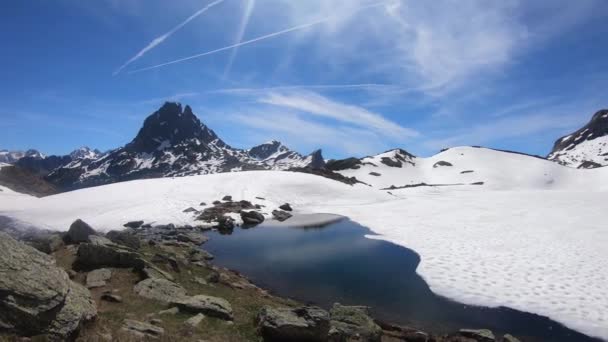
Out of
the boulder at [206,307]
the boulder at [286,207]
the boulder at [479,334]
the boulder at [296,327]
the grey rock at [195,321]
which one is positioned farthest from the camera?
the boulder at [286,207]

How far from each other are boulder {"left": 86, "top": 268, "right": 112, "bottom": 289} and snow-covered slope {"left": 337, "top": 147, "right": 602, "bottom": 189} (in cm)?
10769

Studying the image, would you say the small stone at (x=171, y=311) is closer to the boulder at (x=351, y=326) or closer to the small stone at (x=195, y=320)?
the small stone at (x=195, y=320)

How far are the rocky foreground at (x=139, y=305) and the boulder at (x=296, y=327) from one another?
0.12ft

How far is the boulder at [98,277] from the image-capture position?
16.1m

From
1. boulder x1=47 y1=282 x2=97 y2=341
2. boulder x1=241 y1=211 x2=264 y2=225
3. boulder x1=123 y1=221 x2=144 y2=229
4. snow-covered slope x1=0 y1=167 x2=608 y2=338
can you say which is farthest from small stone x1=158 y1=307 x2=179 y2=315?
boulder x1=241 y1=211 x2=264 y2=225

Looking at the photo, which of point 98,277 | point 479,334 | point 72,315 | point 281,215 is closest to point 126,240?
point 98,277

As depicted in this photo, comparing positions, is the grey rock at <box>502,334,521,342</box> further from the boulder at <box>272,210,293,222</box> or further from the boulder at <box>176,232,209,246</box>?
the boulder at <box>272,210,293,222</box>

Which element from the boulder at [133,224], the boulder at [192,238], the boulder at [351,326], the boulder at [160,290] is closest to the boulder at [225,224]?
the boulder at [192,238]

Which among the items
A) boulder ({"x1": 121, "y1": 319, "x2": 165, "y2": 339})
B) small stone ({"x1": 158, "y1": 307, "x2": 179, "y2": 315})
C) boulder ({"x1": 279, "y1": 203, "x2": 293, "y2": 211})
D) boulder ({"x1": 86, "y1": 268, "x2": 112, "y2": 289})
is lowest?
small stone ({"x1": 158, "y1": 307, "x2": 179, "y2": 315})

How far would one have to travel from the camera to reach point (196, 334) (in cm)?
1227

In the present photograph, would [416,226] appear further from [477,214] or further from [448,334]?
[448,334]

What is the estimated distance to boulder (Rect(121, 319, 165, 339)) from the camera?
37.0 feet

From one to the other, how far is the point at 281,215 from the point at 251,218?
633cm

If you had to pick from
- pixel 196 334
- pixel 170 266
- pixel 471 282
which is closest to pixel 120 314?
pixel 196 334
